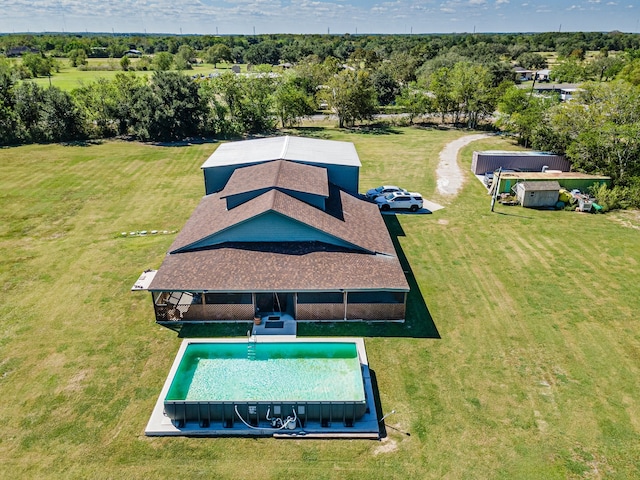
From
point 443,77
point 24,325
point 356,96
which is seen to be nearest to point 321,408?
point 24,325

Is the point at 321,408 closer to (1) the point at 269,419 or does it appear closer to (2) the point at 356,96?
(1) the point at 269,419

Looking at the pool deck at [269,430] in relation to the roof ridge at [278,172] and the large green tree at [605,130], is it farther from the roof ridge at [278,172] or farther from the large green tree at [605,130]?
the large green tree at [605,130]

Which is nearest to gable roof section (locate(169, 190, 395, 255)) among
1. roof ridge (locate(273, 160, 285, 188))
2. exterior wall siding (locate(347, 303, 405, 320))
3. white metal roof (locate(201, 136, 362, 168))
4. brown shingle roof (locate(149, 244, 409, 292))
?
brown shingle roof (locate(149, 244, 409, 292))

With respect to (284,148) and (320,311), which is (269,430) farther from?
(284,148)

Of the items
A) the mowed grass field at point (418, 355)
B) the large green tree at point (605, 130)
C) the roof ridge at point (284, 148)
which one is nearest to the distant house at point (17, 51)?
the mowed grass field at point (418, 355)

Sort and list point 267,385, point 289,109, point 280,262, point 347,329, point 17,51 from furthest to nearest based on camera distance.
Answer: point 17,51 → point 289,109 → point 280,262 → point 347,329 → point 267,385

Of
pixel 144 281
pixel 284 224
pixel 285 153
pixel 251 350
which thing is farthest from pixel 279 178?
pixel 251 350
